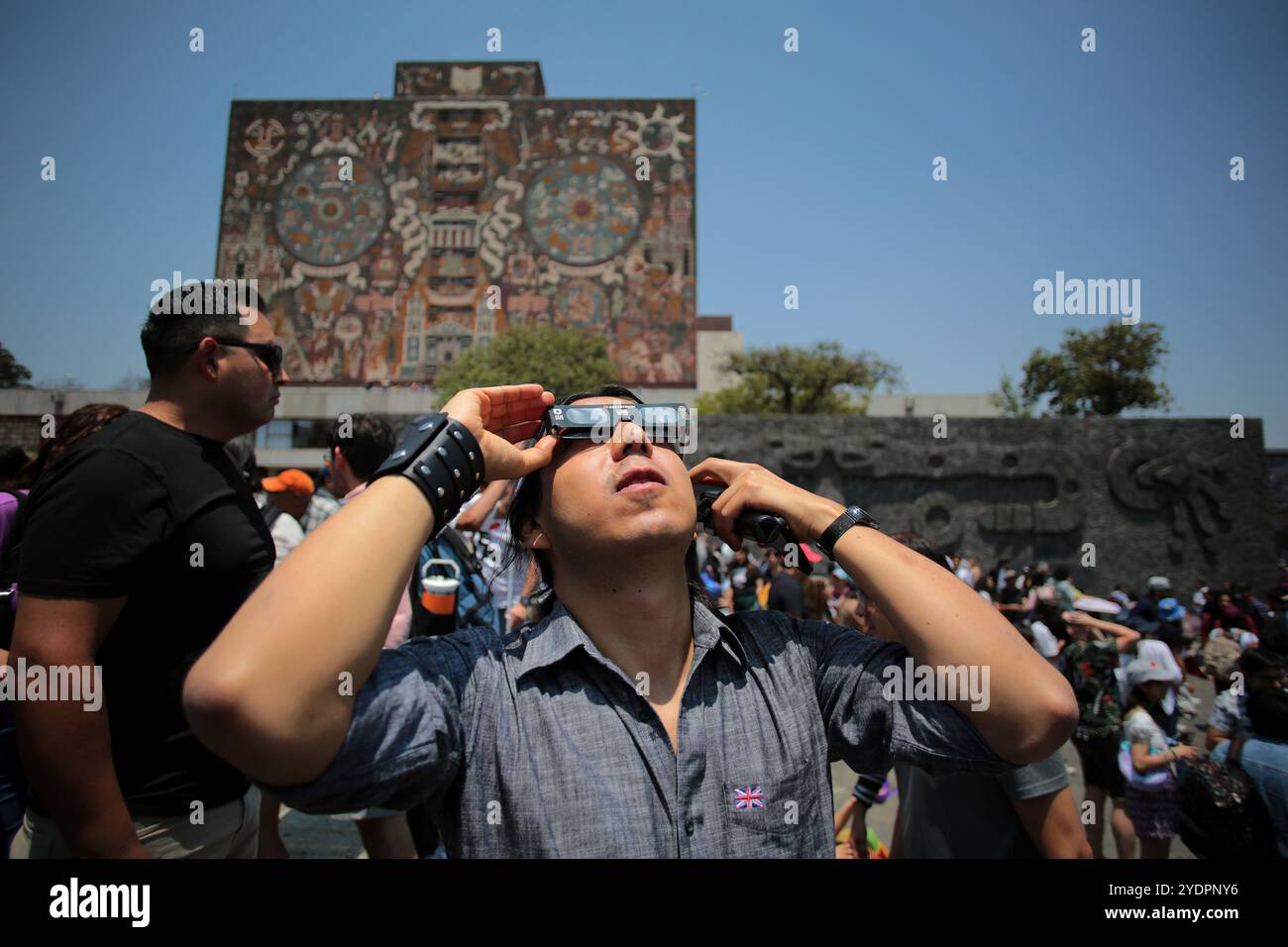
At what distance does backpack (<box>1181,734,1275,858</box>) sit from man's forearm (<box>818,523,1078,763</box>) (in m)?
2.66

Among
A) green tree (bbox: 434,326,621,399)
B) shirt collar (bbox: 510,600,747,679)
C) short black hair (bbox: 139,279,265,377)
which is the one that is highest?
green tree (bbox: 434,326,621,399)

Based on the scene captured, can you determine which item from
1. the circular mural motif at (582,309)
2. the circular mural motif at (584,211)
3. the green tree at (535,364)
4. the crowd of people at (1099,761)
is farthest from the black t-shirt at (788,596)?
the circular mural motif at (584,211)

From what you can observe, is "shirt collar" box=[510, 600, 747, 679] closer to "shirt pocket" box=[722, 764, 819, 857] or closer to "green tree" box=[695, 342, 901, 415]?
"shirt pocket" box=[722, 764, 819, 857]

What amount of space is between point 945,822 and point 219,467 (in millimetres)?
3005

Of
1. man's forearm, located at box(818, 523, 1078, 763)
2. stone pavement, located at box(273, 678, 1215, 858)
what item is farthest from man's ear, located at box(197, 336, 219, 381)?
stone pavement, located at box(273, 678, 1215, 858)

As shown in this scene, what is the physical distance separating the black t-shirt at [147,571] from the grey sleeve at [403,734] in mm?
964

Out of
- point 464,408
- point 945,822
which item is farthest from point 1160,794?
point 464,408

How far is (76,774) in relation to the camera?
1766 millimetres

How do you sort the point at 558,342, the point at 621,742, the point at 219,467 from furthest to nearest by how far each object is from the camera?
the point at 558,342 → the point at 219,467 → the point at 621,742

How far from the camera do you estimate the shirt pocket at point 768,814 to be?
1.39m

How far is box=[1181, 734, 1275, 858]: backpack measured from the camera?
3.12 metres

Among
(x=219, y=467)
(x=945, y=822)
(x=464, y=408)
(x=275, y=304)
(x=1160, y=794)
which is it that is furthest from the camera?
(x=275, y=304)
